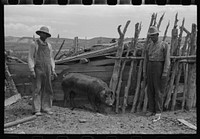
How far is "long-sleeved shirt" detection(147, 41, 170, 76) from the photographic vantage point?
7.07m

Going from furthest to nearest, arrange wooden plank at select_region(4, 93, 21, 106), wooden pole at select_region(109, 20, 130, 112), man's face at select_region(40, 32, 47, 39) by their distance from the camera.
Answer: wooden plank at select_region(4, 93, 21, 106) → wooden pole at select_region(109, 20, 130, 112) → man's face at select_region(40, 32, 47, 39)

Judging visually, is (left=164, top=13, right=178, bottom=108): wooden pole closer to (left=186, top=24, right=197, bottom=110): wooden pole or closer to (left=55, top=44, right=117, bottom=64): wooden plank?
(left=186, top=24, right=197, bottom=110): wooden pole

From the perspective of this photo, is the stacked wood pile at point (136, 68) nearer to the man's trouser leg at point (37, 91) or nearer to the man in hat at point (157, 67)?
the man in hat at point (157, 67)

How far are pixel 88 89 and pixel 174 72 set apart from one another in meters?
2.37

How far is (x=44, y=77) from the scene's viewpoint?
709 centimetres

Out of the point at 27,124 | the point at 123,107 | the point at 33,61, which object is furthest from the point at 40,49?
the point at 123,107

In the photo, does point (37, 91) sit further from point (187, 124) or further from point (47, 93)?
point (187, 124)

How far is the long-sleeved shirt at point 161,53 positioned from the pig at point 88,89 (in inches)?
59.3

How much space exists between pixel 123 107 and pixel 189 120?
185 centimetres

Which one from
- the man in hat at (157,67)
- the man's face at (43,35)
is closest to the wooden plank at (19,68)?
the man's face at (43,35)

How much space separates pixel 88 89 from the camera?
7867 millimetres

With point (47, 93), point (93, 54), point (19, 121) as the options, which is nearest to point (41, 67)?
point (47, 93)

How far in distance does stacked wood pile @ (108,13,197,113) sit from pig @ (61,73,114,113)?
45cm

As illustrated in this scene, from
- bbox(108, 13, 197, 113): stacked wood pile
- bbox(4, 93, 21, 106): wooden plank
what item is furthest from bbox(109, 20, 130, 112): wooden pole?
bbox(4, 93, 21, 106): wooden plank
